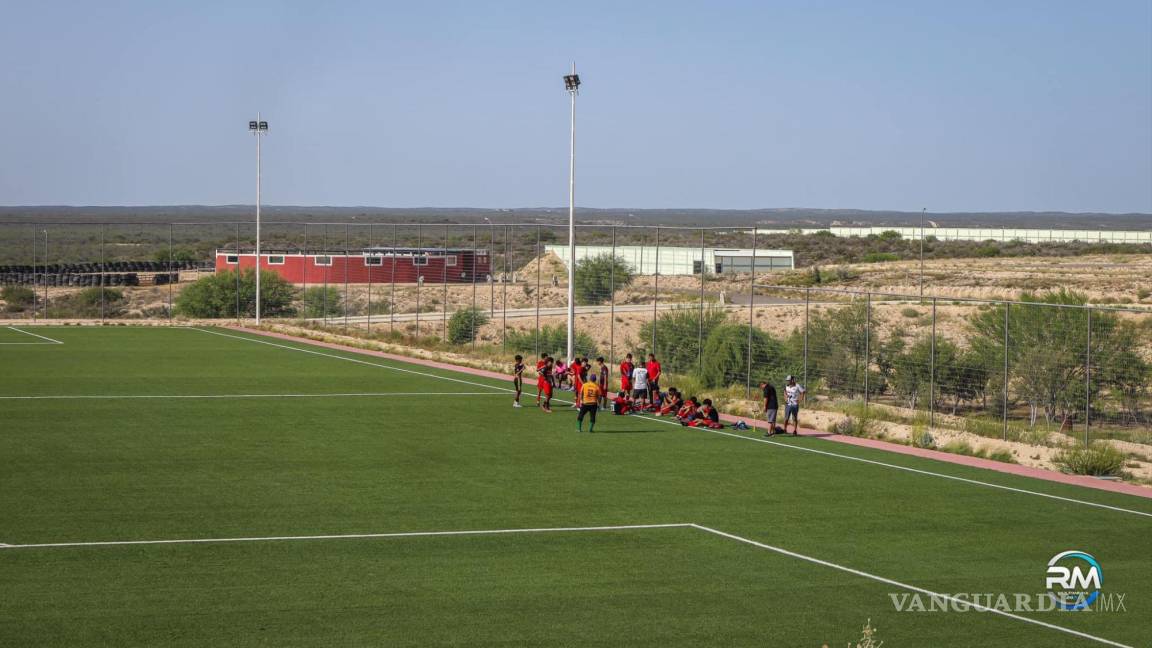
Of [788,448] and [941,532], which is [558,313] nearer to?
[788,448]

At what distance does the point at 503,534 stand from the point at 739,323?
3336 centimetres

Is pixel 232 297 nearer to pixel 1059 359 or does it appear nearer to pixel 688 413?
pixel 688 413

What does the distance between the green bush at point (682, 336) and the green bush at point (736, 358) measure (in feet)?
2.76

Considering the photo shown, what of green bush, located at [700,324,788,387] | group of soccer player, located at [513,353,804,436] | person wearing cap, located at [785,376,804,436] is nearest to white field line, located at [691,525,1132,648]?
group of soccer player, located at [513,353,804,436]

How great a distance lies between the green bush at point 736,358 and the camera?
3916cm

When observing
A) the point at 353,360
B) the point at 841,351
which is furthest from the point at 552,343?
the point at 841,351

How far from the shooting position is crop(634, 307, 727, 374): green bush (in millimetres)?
41469

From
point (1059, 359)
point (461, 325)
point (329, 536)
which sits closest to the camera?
point (329, 536)

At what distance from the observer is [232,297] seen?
6456cm

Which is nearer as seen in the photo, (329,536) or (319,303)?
(329,536)

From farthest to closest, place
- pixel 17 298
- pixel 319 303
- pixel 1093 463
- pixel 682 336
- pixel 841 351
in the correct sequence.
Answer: pixel 17 298 → pixel 319 303 → pixel 682 336 → pixel 841 351 → pixel 1093 463

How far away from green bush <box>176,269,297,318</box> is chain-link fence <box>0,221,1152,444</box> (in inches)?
3.2

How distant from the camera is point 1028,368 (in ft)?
109

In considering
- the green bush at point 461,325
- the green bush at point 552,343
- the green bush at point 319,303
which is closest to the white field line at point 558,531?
the green bush at point 552,343
